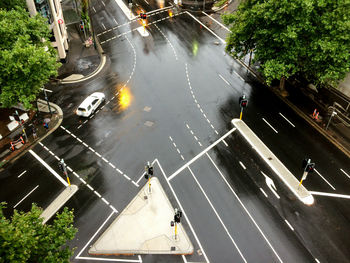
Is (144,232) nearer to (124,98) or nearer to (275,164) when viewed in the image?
(275,164)

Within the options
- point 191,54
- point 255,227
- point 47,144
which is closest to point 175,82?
point 191,54

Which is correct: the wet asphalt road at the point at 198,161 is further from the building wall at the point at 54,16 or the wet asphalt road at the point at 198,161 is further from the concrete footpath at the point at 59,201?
the building wall at the point at 54,16

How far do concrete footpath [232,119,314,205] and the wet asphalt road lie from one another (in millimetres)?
716

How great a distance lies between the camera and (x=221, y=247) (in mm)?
29469

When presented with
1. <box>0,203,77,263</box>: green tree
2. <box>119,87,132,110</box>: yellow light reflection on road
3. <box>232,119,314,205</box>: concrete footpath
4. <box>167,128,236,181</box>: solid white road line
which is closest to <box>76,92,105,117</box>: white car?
<box>119,87,132,110</box>: yellow light reflection on road

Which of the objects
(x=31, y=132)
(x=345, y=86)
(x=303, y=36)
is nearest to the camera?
(x=303, y=36)

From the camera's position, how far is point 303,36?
3869 centimetres

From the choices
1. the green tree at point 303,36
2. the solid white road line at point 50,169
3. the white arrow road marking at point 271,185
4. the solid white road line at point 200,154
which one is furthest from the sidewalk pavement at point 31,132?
the green tree at point 303,36

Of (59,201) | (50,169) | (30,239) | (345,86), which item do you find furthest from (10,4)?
(345,86)

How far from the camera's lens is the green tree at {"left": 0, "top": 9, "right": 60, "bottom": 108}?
3450 centimetres

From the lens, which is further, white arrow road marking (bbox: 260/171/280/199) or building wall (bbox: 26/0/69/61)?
building wall (bbox: 26/0/69/61)

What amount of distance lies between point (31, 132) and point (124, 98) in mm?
12793

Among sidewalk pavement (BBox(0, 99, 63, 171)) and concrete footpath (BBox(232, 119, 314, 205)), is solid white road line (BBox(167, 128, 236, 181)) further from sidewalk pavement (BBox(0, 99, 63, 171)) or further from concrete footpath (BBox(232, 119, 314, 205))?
sidewalk pavement (BBox(0, 99, 63, 171))

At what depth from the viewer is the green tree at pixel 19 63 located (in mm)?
34500
